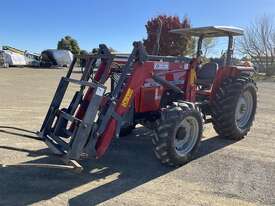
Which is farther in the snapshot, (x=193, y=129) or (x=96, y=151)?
(x=193, y=129)

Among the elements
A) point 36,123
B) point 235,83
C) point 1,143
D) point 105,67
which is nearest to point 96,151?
point 105,67

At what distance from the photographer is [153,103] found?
310 inches

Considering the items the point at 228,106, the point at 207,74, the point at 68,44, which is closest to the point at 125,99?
the point at 228,106

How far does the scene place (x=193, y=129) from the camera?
7.40 meters

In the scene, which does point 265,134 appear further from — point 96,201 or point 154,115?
point 96,201

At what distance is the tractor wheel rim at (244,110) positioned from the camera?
9344 millimetres

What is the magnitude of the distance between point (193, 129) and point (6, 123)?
209 inches

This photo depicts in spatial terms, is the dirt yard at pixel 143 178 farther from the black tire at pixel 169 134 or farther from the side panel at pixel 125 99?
the side panel at pixel 125 99

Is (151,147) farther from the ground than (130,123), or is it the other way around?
(130,123)

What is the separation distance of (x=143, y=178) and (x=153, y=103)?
1.84 meters

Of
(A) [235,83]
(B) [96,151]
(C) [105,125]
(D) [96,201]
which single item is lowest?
(D) [96,201]

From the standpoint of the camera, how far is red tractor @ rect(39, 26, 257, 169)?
21.0 ft

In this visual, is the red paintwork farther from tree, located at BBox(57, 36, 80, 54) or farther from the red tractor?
tree, located at BBox(57, 36, 80, 54)

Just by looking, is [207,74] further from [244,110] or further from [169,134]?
[169,134]
